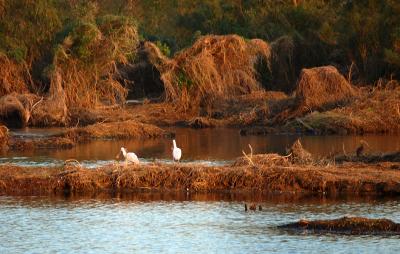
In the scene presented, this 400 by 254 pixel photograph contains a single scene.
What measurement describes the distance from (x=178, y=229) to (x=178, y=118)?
32842 mm

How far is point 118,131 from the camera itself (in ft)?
159

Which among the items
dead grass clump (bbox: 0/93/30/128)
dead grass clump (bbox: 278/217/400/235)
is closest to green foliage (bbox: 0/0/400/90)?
dead grass clump (bbox: 0/93/30/128)

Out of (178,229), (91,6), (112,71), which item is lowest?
(178,229)

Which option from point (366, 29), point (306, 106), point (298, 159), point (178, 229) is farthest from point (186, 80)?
point (178, 229)

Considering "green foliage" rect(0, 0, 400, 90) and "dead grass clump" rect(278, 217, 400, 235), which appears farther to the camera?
"green foliage" rect(0, 0, 400, 90)

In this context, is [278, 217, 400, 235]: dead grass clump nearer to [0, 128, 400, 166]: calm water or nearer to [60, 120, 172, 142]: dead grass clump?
[0, 128, 400, 166]: calm water

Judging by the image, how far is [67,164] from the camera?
101 feet

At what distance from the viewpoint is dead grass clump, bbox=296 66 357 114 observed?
175ft

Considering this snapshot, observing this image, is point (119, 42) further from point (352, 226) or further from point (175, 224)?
point (352, 226)

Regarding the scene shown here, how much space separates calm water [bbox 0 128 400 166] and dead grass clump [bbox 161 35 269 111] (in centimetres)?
521

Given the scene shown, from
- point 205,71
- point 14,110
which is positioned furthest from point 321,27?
point 14,110

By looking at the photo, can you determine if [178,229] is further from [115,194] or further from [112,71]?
[112,71]

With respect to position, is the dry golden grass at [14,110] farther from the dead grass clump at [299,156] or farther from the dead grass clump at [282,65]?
the dead grass clump at [299,156]

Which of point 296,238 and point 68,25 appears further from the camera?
point 68,25
